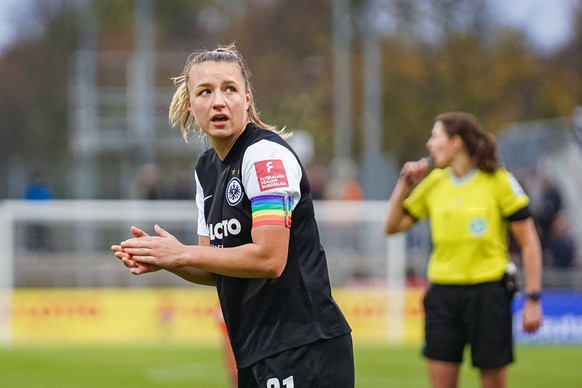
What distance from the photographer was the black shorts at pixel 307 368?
4.66 meters

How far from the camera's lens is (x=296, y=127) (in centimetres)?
3934

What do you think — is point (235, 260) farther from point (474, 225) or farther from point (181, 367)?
point (181, 367)

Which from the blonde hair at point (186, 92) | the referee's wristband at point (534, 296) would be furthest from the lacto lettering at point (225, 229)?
the referee's wristband at point (534, 296)

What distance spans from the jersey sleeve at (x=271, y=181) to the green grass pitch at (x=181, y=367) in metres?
7.18

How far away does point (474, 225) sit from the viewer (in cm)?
767

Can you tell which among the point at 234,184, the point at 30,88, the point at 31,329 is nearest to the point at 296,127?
the point at 30,88

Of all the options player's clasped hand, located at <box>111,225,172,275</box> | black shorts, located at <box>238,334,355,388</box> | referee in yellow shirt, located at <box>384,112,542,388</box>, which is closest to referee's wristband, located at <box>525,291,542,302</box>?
referee in yellow shirt, located at <box>384,112,542,388</box>

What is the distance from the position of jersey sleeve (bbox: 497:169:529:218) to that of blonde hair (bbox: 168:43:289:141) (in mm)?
2946

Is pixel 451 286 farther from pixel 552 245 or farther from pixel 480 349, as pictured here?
pixel 552 245

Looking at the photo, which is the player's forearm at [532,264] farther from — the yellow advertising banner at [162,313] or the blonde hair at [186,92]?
the yellow advertising banner at [162,313]

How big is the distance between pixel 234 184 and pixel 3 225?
13.7 m

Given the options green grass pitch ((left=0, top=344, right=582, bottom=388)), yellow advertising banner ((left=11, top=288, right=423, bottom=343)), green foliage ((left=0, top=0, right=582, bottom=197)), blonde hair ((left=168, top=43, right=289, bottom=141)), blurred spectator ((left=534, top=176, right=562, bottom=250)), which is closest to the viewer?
blonde hair ((left=168, top=43, right=289, bottom=141))

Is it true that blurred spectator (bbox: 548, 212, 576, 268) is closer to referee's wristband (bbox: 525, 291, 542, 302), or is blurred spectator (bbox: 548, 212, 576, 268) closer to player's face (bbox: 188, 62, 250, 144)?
referee's wristband (bbox: 525, 291, 542, 302)

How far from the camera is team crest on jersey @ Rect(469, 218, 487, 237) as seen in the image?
25.1 ft
